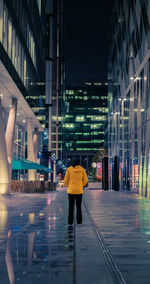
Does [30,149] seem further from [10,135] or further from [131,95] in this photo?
[131,95]

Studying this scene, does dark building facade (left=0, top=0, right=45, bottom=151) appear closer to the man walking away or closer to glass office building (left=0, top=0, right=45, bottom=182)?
glass office building (left=0, top=0, right=45, bottom=182)

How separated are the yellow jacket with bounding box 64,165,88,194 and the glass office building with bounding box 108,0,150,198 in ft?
54.8

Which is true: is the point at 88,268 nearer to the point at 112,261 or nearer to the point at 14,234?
the point at 112,261

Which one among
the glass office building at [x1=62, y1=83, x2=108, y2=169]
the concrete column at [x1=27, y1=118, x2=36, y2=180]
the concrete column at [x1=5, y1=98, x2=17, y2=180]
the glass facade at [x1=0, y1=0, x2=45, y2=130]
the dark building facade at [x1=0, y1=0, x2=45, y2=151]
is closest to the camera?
the glass facade at [x1=0, y1=0, x2=45, y2=130]

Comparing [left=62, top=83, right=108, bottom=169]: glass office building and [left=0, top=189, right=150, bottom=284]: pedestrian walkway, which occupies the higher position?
[left=62, top=83, right=108, bottom=169]: glass office building

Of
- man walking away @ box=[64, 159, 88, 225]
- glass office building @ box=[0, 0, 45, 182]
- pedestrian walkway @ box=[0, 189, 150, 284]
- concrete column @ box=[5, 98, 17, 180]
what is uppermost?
glass office building @ box=[0, 0, 45, 182]

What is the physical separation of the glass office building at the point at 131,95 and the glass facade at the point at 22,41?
9882 mm

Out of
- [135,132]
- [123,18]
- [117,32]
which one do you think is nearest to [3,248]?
[135,132]

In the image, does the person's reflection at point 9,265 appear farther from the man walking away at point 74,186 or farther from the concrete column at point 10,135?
the concrete column at point 10,135

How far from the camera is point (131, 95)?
3453cm

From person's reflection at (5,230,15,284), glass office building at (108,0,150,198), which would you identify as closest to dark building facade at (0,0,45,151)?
glass office building at (108,0,150,198)

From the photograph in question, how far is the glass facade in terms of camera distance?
25109 mm

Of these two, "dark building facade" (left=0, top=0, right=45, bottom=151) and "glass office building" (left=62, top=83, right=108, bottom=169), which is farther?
"glass office building" (left=62, top=83, right=108, bottom=169)

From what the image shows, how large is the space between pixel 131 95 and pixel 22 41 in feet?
37.7
